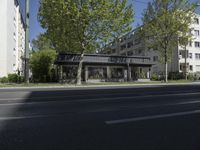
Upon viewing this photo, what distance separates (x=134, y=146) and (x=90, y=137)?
3.08 feet

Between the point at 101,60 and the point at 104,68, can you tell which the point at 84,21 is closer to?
the point at 101,60

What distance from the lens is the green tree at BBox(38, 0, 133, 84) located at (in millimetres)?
24531

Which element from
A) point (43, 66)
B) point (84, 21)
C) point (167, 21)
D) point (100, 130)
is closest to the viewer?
point (100, 130)

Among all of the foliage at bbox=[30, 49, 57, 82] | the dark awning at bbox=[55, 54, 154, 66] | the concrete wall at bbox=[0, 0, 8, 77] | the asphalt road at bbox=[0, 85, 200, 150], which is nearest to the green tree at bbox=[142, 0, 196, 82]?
the dark awning at bbox=[55, 54, 154, 66]

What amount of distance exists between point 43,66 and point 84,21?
12.0 metres

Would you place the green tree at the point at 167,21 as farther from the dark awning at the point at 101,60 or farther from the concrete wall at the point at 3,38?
the concrete wall at the point at 3,38

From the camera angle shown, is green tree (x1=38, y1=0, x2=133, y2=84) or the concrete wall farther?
the concrete wall

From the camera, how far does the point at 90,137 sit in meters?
4.66

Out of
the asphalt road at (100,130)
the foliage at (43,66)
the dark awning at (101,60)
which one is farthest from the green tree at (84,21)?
the asphalt road at (100,130)

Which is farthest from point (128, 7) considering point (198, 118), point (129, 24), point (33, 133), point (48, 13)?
point (33, 133)

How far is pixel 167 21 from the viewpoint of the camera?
3259 centimetres

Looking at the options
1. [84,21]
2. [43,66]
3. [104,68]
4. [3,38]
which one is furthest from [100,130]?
[3,38]

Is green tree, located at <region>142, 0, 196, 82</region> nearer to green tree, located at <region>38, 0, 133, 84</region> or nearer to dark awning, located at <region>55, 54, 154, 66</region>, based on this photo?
dark awning, located at <region>55, 54, 154, 66</region>

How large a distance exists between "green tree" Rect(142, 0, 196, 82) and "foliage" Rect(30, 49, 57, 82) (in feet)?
48.2
